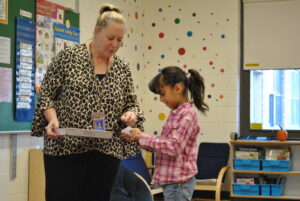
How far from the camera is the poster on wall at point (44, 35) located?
382cm

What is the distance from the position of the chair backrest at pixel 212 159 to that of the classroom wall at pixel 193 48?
169mm

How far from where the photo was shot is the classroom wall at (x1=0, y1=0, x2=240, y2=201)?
18.6 feet

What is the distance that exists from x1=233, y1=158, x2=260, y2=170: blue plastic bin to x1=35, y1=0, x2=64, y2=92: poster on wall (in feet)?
8.03

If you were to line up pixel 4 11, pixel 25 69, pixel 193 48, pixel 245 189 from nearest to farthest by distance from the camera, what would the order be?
1. pixel 4 11
2. pixel 25 69
3. pixel 245 189
4. pixel 193 48

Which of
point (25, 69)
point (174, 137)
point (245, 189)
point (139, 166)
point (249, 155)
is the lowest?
point (245, 189)

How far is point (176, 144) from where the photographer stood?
103 inches

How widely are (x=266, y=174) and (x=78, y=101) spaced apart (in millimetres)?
4001

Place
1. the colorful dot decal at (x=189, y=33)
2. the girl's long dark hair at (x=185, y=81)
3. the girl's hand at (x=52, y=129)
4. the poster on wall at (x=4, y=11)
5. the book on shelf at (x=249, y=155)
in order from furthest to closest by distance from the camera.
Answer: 1. the colorful dot decal at (x=189, y=33)
2. the book on shelf at (x=249, y=155)
3. the poster on wall at (x=4, y=11)
4. the girl's long dark hair at (x=185, y=81)
5. the girl's hand at (x=52, y=129)

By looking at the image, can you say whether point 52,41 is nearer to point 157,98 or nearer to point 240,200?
point 157,98

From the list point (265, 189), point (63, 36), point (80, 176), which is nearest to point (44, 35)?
point (63, 36)

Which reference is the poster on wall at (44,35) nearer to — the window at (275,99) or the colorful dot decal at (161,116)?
the colorful dot decal at (161,116)

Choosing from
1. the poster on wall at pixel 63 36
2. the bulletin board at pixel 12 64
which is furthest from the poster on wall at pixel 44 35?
the bulletin board at pixel 12 64

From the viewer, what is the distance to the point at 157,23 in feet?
19.6

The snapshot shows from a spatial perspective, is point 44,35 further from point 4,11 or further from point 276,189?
point 276,189
